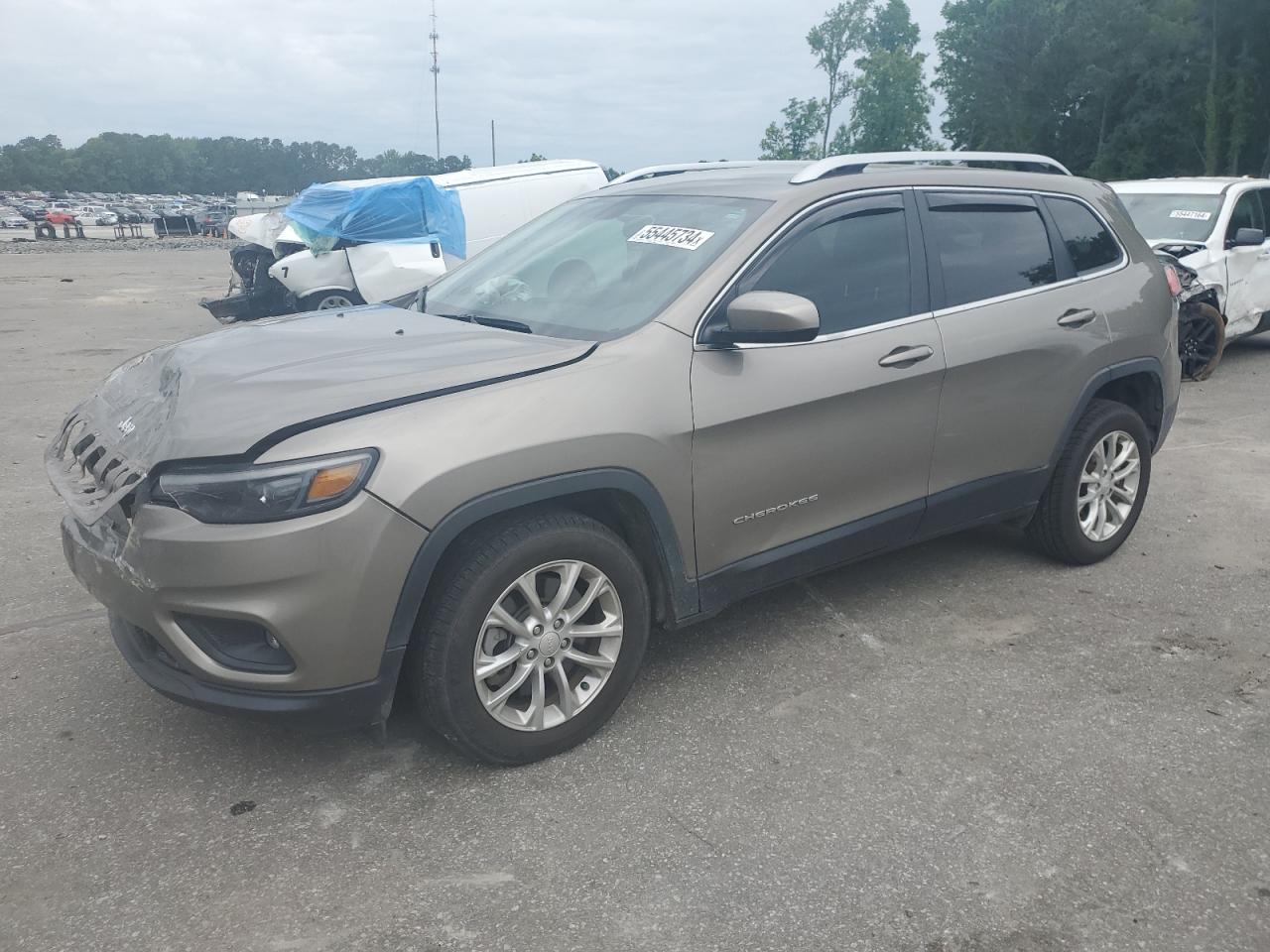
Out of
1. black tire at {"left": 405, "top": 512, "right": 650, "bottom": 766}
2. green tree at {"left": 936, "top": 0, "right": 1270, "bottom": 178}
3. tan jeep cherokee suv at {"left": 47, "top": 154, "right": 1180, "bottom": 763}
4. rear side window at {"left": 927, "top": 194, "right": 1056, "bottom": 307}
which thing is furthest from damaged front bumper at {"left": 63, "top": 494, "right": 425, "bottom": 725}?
green tree at {"left": 936, "top": 0, "right": 1270, "bottom": 178}

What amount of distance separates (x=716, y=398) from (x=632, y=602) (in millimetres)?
704

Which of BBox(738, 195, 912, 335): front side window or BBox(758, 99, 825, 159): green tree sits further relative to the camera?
BBox(758, 99, 825, 159): green tree

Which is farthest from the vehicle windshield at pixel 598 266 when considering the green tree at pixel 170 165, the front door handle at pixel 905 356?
the green tree at pixel 170 165

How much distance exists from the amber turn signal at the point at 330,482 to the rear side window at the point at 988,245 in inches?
95.3

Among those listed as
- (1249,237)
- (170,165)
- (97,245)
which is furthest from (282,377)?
(170,165)

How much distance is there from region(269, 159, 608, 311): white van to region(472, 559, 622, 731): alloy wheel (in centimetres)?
998

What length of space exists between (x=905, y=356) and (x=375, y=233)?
10.9 m

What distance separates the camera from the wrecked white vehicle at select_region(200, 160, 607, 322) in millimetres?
13094

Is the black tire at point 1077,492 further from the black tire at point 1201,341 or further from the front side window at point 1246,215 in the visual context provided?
the front side window at point 1246,215

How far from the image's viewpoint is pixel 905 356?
3760 millimetres

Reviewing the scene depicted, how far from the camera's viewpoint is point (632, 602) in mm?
3203

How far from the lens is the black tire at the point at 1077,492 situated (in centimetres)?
447

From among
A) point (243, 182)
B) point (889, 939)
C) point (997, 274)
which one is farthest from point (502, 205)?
point (243, 182)

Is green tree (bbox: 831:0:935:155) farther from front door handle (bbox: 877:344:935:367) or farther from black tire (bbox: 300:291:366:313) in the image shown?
front door handle (bbox: 877:344:935:367)
